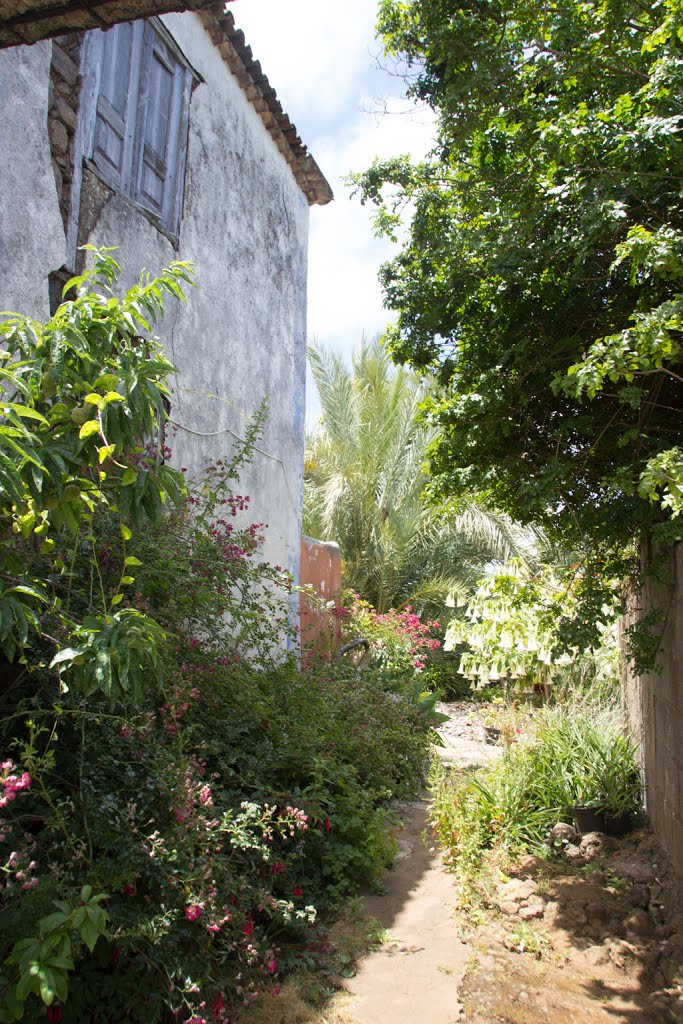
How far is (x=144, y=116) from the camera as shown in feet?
18.0

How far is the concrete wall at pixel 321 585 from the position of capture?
8586mm

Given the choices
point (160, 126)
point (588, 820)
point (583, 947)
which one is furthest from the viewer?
point (160, 126)

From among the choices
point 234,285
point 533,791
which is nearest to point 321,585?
point 234,285

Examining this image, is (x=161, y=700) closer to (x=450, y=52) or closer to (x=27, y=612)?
(x=27, y=612)

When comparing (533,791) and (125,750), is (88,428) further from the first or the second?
(533,791)

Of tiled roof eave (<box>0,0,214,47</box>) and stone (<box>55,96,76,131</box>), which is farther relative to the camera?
stone (<box>55,96,76,131</box>)

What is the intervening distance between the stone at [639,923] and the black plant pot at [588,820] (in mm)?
1097

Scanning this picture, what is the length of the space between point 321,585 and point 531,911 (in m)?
5.38

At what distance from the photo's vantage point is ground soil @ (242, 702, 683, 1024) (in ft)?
10.9

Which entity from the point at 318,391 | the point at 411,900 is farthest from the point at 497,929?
the point at 318,391

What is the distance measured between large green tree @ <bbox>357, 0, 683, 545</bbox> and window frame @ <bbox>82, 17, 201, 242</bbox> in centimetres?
165

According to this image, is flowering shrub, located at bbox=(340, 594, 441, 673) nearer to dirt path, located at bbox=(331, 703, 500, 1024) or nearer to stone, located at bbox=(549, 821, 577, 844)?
dirt path, located at bbox=(331, 703, 500, 1024)

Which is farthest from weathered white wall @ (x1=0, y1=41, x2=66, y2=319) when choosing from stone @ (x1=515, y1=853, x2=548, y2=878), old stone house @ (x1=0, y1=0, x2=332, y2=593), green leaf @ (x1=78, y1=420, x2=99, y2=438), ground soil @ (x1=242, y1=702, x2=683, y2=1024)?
stone @ (x1=515, y1=853, x2=548, y2=878)

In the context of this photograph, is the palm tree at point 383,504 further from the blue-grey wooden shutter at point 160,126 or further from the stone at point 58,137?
the stone at point 58,137
